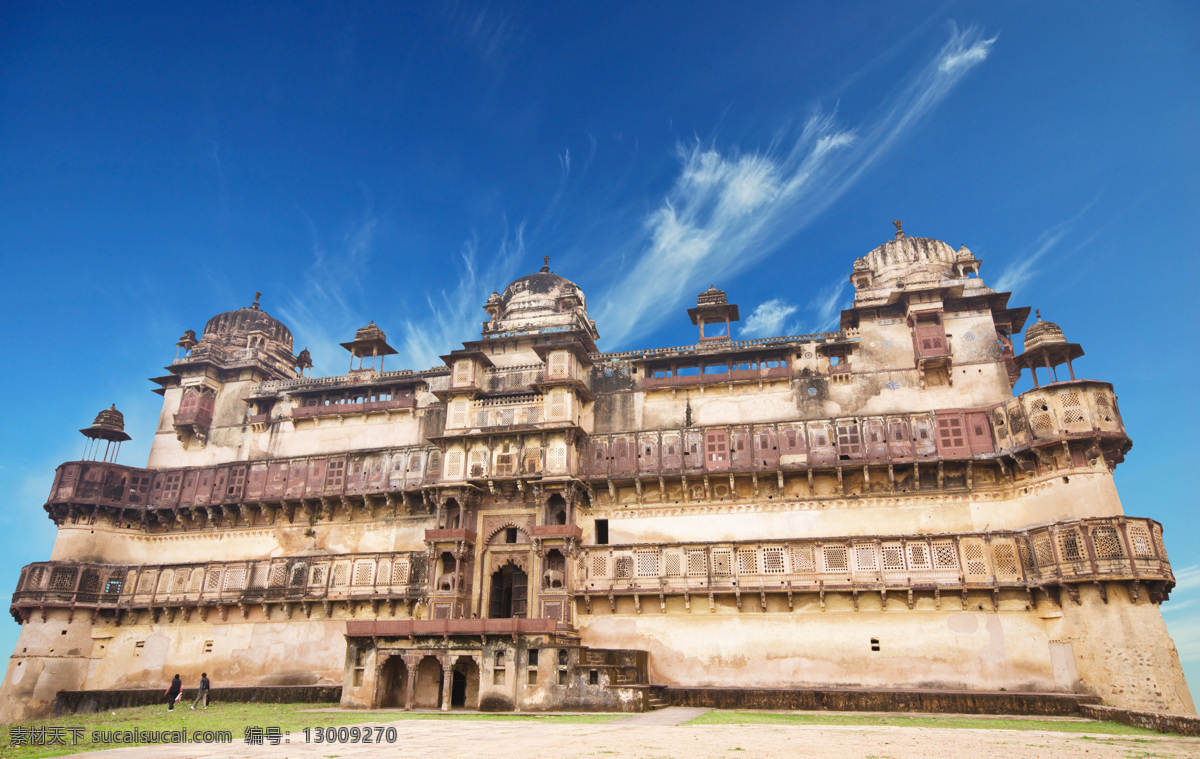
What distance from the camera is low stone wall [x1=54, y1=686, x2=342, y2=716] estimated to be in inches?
1054

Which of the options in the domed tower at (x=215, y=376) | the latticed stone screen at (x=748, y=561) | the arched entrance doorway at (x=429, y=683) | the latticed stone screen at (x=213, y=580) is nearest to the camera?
the arched entrance doorway at (x=429, y=683)

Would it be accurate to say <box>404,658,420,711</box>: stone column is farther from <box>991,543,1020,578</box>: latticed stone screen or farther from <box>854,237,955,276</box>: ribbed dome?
<box>854,237,955,276</box>: ribbed dome

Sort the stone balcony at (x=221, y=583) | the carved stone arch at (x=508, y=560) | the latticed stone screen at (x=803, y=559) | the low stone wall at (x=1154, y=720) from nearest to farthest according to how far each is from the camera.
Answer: the low stone wall at (x=1154, y=720)
the latticed stone screen at (x=803, y=559)
the carved stone arch at (x=508, y=560)
the stone balcony at (x=221, y=583)

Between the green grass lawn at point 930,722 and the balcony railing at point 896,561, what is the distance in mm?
5343

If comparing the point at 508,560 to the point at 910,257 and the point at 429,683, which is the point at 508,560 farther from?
the point at 910,257

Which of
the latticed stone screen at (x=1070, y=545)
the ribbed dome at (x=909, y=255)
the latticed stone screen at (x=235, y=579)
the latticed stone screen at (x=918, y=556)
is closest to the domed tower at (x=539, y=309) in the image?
the ribbed dome at (x=909, y=255)

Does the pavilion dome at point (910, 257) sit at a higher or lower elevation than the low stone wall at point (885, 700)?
higher

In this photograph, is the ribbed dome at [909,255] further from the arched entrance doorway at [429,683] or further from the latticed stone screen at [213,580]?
the latticed stone screen at [213,580]

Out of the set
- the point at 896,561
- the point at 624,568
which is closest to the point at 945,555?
the point at 896,561

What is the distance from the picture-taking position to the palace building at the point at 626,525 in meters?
23.7

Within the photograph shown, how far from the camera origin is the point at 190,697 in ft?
96.8

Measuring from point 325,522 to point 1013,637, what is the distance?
1084 inches

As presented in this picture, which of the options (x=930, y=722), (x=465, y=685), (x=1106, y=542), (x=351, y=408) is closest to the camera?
(x=930, y=722)

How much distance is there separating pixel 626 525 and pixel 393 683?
10274 mm
